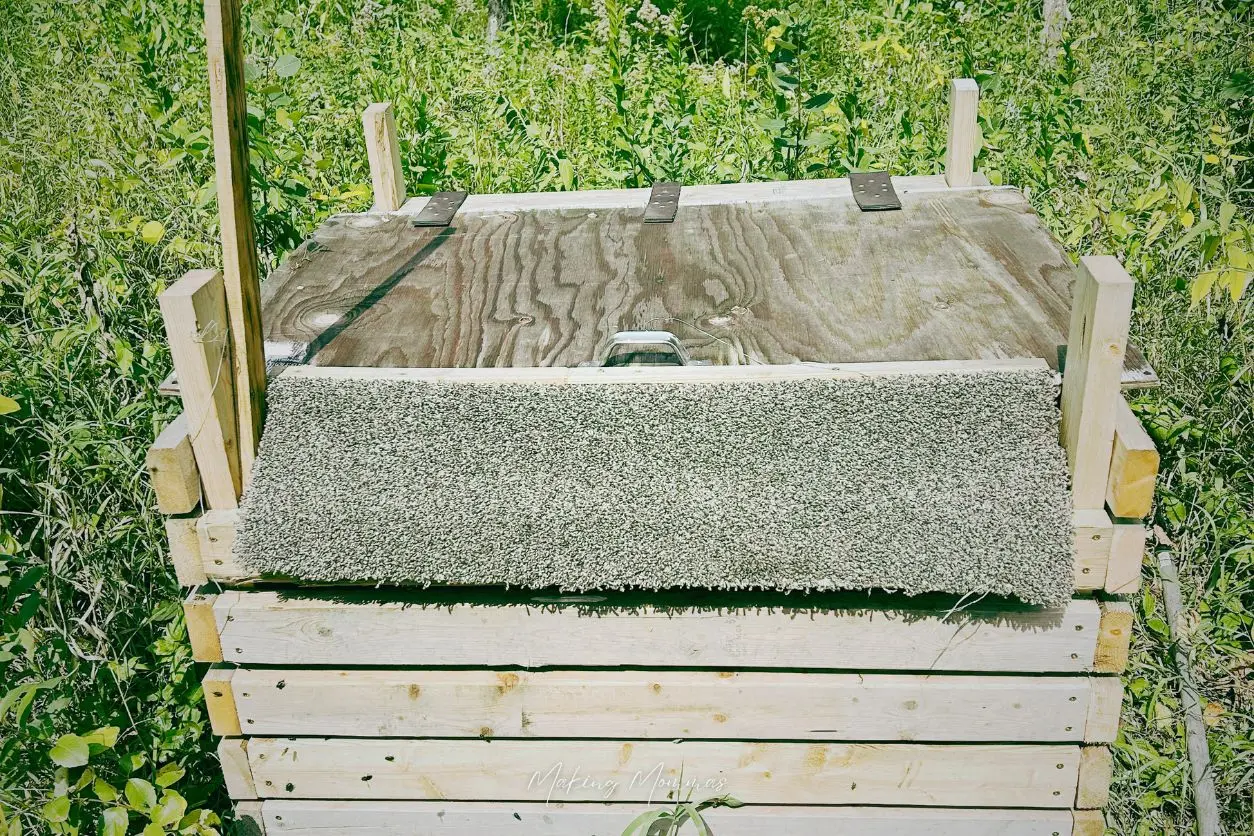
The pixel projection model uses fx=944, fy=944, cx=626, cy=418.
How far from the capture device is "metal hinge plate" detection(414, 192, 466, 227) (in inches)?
116

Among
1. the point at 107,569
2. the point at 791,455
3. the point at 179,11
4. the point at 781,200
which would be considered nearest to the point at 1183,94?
the point at 781,200

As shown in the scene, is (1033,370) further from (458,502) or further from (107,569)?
(107,569)

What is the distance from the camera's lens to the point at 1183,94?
14.8 ft

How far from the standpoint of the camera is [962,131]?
9.83 feet

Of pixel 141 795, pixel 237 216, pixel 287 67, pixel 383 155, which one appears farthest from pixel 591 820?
pixel 287 67

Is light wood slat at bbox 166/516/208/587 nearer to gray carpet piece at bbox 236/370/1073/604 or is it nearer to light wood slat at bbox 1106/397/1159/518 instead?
gray carpet piece at bbox 236/370/1073/604

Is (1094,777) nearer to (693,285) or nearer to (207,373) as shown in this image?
(693,285)

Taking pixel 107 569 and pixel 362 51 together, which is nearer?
pixel 107 569

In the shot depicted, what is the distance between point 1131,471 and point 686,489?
80 centimetres

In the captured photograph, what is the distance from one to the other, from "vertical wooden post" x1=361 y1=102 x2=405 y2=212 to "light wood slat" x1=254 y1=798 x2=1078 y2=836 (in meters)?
1.87

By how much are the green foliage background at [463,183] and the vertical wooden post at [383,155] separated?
1.11 ft

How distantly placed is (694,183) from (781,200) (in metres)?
1.10

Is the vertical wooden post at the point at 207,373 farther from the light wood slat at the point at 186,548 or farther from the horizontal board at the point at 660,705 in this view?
the horizontal board at the point at 660,705

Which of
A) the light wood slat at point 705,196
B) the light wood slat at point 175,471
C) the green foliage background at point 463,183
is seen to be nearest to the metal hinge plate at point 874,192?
the light wood slat at point 705,196
